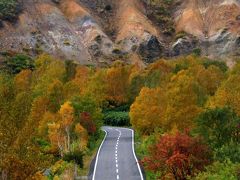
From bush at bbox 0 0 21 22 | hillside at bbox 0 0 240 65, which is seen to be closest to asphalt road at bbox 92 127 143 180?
hillside at bbox 0 0 240 65

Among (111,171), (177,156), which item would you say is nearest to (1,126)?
(177,156)

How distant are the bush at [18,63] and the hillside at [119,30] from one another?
664 centimetres

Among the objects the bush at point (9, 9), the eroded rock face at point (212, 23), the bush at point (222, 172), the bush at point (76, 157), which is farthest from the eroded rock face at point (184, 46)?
the bush at point (222, 172)

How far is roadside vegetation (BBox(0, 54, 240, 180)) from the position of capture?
23.3m

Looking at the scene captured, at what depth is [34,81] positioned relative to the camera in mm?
88688

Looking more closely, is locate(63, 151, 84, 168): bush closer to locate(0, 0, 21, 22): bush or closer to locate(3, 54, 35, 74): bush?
locate(3, 54, 35, 74): bush

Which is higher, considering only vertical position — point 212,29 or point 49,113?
point 212,29

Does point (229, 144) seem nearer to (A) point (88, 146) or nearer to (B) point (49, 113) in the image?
(A) point (88, 146)

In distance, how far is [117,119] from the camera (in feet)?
282

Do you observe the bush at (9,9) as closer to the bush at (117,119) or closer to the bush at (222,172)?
the bush at (117,119)

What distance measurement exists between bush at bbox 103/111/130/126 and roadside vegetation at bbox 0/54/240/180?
0.23ft

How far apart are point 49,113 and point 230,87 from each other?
2105cm

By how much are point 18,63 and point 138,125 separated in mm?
55482

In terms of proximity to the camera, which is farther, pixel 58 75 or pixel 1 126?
pixel 58 75
